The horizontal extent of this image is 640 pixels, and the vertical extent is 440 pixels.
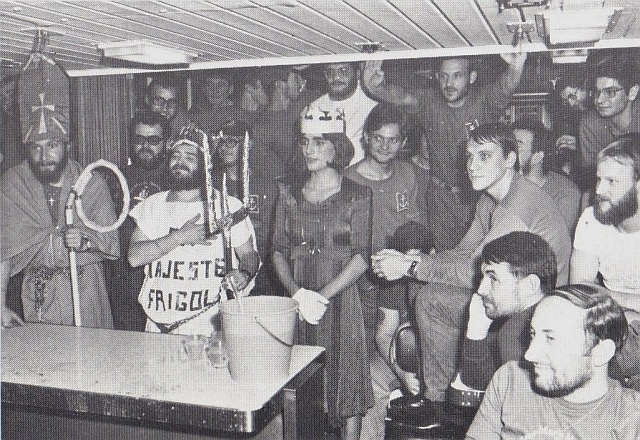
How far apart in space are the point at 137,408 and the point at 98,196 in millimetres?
2487

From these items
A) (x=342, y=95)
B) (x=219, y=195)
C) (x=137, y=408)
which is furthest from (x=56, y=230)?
(x=137, y=408)

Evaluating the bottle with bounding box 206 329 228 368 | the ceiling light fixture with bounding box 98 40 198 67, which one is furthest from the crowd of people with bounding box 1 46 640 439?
the bottle with bounding box 206 329 228 368

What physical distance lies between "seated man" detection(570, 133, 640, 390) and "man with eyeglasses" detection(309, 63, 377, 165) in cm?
134

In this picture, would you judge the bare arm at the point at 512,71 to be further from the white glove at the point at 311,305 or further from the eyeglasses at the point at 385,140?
the white glove at the point at 311,305

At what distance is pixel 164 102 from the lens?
14.9 ft

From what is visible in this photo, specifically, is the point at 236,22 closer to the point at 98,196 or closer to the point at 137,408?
the point at 137,408

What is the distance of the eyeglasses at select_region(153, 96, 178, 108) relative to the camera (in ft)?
14.9

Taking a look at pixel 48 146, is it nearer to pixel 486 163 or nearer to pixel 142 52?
pixel 142 52

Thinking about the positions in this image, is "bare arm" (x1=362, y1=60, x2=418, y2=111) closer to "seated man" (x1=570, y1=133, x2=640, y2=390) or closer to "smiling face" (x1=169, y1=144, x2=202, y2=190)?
"seated man" (x1=570, y1=133, x2=640, y2=390)

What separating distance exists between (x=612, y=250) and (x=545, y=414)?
1.50 metres

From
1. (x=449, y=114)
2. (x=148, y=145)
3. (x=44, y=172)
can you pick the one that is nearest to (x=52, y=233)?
(x=44, y=172)

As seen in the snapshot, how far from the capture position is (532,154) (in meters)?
3.84

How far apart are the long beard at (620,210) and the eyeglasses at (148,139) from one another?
9.00ft

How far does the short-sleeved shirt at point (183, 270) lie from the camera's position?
454 centimetres
